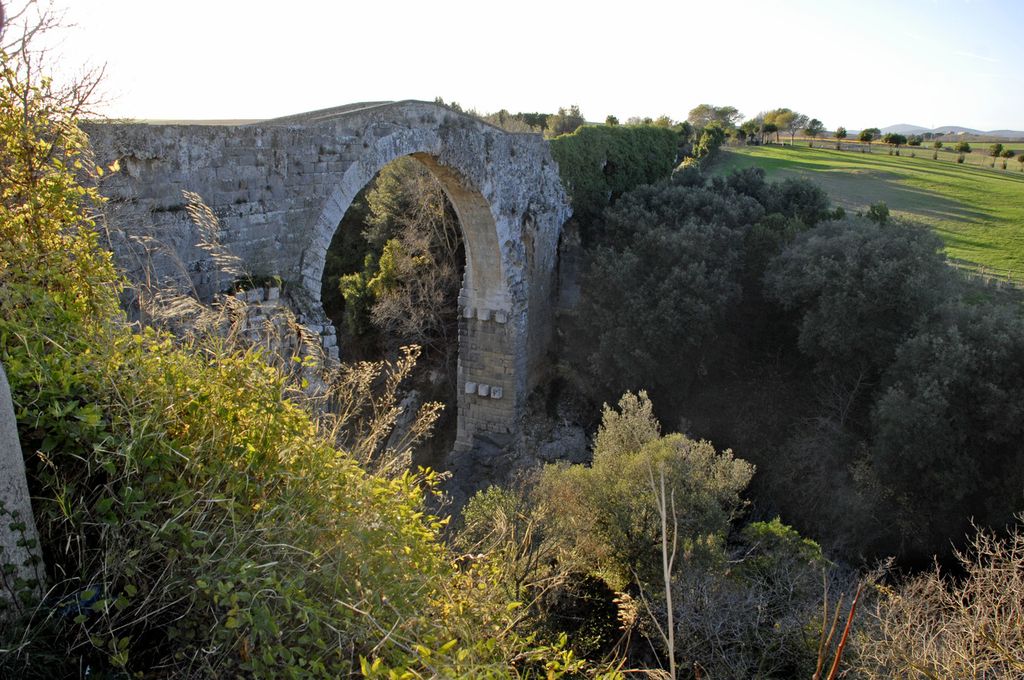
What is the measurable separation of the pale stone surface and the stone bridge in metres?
1.03

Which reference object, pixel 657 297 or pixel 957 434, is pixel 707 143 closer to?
pixel 657 297

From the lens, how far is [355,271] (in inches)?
631

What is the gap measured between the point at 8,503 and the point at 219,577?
0.68m

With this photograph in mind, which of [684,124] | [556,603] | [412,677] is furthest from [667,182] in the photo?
[412,677]

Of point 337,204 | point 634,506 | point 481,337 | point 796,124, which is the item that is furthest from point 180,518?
point 796,124

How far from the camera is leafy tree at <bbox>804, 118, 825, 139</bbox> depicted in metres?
36.9

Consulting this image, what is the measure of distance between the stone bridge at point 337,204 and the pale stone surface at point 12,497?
1.03 meters

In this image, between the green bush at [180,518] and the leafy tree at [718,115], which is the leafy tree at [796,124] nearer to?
the leafy tree at [718,115]

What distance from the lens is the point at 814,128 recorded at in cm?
3709

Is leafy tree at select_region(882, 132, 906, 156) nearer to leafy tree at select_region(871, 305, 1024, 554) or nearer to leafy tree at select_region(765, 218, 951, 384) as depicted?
leafy tree at select_region(765, 218, 951, 384)

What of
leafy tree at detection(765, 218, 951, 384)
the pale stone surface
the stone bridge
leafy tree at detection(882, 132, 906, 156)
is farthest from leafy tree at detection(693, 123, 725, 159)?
the pale stone surface

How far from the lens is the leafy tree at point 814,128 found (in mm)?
36906

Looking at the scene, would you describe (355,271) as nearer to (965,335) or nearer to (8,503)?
(965,335)

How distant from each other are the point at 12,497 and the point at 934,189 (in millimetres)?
23960
